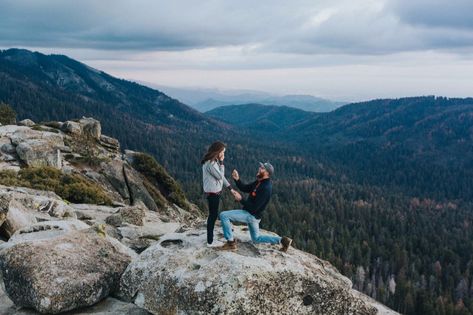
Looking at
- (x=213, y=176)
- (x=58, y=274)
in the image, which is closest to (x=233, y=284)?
(x=213, y=176)

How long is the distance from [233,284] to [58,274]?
7634 mm

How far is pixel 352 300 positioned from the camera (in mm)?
18438

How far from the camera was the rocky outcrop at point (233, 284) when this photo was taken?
54.6 feet

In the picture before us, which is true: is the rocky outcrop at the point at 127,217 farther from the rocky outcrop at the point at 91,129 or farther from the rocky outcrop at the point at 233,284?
the rocky outcrop at the point at 91,129

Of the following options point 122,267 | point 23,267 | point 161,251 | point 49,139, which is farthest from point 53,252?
point 49,139

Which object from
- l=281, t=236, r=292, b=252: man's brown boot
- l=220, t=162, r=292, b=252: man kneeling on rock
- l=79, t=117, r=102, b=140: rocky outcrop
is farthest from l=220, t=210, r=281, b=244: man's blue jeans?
l=79, t=117, r=102, b=140: rocky outcrop

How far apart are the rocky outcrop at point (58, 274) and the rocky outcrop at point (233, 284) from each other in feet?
4.11

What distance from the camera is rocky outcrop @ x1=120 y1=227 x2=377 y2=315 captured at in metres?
16.7

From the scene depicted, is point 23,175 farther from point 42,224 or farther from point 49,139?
point 42,224

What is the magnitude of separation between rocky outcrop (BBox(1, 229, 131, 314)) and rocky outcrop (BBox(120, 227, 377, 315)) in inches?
49.3

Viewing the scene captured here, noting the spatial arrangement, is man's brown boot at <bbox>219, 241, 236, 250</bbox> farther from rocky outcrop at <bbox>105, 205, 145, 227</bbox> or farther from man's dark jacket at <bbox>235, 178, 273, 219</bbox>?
rocky outcrop at <bbox>105, 205, 145, 227</bbox>

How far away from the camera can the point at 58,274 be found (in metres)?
18.4

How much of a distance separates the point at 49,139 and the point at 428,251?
173 metres

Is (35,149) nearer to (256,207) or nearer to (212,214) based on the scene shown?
(212,214)
